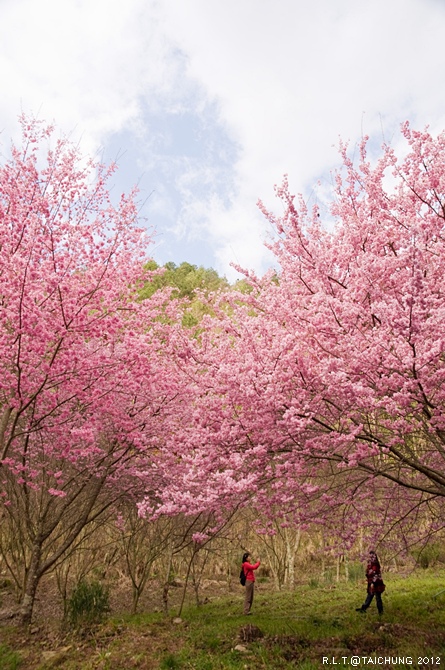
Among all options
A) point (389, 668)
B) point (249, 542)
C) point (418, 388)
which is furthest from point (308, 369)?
point (249, 542)

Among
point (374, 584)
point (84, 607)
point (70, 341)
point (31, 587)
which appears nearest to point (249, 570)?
point (374, 584)

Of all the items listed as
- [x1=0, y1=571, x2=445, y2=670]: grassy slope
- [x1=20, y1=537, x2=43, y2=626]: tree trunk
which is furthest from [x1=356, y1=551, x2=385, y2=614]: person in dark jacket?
[x1=20, y1=537, x2=43, y2=626]: tree trunk

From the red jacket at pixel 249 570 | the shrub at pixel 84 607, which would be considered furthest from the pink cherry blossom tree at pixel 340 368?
the shrub at pixel 84 607

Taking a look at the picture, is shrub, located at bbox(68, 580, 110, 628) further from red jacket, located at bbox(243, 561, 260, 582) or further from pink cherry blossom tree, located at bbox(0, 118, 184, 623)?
red jacket, located at bbox(243, 561, 260, 582)

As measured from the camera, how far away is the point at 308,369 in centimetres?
536

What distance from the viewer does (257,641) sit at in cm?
647

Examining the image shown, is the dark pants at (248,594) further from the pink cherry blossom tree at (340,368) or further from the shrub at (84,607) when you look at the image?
the pink cherry blossom tree at (340,368)

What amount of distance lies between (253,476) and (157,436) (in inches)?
167

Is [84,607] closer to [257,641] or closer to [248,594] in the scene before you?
[248,594]

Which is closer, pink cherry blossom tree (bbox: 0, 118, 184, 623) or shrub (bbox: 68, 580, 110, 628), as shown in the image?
pink cherry blossom tree (bbox: 0, 118, 184, 623)

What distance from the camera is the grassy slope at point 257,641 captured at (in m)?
5.56

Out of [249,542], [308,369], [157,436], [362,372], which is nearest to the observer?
[362,372]

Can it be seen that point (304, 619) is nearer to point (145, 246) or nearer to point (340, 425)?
point (340, 425)

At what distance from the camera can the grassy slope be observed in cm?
556
